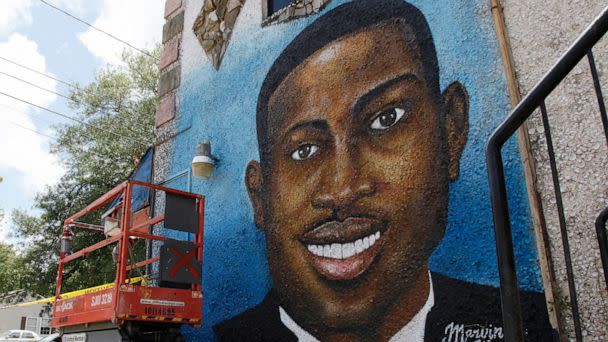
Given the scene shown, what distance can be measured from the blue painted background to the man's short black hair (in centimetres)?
9

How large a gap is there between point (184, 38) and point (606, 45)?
6.15 meters

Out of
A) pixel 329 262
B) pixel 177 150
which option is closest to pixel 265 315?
pixel 329 262

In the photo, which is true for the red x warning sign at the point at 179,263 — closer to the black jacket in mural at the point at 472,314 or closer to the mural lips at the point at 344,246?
the mural lips at the point at 344,246

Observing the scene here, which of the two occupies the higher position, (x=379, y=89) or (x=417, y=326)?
(x=379, y=89)

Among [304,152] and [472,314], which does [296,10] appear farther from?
[472,314]

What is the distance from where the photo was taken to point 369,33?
557 cm

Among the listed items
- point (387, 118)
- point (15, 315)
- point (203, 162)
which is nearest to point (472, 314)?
point (387, 118)

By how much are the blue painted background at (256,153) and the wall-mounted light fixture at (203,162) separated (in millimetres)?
108

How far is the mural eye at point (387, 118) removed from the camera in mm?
5131

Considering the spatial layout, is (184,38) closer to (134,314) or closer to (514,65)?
(134,314)

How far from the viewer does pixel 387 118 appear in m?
5.21

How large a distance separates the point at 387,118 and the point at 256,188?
6.48ft

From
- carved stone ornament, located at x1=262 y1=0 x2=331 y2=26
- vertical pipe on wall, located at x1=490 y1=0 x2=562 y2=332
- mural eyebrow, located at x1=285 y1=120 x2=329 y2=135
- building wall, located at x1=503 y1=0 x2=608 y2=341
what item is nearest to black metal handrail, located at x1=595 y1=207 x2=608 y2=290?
building wall, located at x1=503 y1=0 x2=608 y2=341

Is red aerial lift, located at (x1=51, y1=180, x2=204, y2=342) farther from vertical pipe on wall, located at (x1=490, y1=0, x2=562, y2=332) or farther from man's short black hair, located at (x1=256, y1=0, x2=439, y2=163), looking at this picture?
vertical pipe on wall, located at (x1=490, y1=0, x2=562, y2=332)
